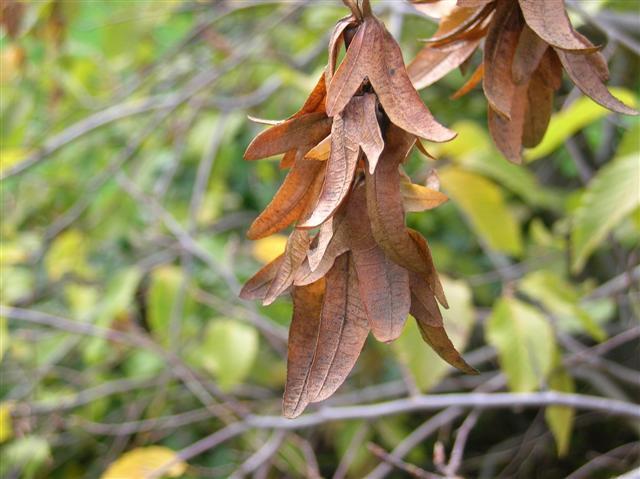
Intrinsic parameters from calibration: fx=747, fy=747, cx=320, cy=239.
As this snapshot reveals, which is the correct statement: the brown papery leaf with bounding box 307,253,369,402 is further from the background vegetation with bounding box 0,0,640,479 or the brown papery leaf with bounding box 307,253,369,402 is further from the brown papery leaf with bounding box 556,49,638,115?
the background vegetation with bounding box 0,0,640,479

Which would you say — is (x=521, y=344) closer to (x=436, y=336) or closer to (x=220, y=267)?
(x=220, y=267)

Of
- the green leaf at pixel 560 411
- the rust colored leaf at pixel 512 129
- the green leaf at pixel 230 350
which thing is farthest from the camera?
the green leaf at pixel 230 350

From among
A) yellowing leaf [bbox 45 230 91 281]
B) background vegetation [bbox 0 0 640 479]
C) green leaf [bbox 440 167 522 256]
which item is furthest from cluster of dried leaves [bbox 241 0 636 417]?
yellowing leaf [bbox 45 230 91 281]

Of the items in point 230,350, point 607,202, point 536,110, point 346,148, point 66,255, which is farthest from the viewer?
point 66,255

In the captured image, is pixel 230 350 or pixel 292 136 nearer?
pixel 292 136

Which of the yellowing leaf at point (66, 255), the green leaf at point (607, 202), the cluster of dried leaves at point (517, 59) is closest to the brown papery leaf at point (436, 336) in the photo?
the cluster of dried leaves at point (517, 59)

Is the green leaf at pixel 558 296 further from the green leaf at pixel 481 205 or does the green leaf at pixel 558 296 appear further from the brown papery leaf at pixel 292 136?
the brown papery leaf at pixel 292 136

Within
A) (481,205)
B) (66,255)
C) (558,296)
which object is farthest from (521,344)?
(66,255)

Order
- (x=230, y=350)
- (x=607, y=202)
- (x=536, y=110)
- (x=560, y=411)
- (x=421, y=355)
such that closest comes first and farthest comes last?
(x=536, y=110) → (x=607, y=202) → (x=421, y=355) → (x=560, y=411) → (x=230, y=350)
